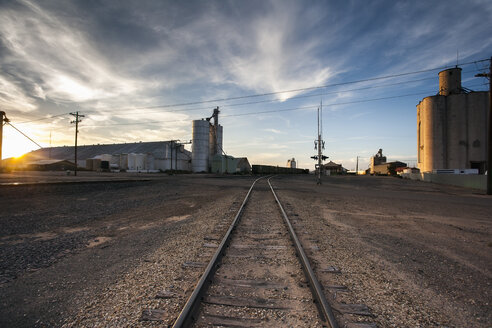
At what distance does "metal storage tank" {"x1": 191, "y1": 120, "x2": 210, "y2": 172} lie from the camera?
56222 millimetres

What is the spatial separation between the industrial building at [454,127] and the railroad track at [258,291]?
149 ft

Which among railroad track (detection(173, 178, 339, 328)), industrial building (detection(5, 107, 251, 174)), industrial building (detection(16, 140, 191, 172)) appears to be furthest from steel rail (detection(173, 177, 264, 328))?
industrial building (detection(16, 140, 191, 172))

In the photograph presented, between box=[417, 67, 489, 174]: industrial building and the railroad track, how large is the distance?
1784 inches

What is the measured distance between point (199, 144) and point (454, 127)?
48916 millimetres

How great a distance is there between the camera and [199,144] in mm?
56781

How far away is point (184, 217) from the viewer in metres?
8.27

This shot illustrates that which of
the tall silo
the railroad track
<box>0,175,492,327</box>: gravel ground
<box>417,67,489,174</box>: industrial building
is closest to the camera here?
the railroad track

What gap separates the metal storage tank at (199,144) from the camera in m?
56.2

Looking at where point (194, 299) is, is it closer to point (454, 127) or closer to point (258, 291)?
point (258, 291)

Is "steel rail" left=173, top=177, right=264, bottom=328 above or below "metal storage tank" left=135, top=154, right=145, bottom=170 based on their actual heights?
below

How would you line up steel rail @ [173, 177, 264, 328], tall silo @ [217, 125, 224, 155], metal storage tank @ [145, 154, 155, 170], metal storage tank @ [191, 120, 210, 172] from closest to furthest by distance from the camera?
steel rail @ [173, 177, 264, 328], metal storage tank @ [191, 120, 210, 172], tall silo @ [217, 125, 224, 155], metal storage tank @ [145, 154, 155, 170]

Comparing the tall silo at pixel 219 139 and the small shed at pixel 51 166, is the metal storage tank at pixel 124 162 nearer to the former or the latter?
the small shed at pixel 51 166

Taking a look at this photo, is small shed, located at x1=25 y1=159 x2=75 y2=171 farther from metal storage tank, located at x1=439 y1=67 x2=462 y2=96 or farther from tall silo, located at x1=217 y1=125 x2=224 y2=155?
metal storage tank, located at x1=439 y1=67 x2=462 y2=96

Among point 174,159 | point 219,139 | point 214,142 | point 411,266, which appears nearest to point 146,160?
point 174,159
